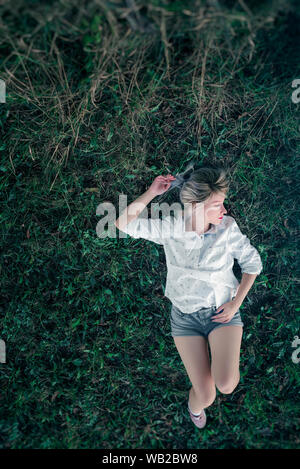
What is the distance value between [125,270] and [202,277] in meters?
1.09

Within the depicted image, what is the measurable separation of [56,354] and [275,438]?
2.85 metres

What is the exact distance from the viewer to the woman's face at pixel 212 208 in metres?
3.09

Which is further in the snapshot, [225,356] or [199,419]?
[199,419]

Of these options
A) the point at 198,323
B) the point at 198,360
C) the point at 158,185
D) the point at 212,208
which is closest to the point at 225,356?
the point at 198,360

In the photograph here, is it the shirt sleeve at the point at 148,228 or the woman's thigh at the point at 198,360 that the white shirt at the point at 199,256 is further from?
the woman's thigh at the point at 198,360

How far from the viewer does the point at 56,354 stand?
3.85 m

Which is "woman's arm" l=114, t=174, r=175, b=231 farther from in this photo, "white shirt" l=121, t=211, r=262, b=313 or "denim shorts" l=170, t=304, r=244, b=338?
"denim shorts" l=170, t=304, r=244, b=338

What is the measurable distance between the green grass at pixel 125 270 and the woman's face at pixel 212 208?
0.81m

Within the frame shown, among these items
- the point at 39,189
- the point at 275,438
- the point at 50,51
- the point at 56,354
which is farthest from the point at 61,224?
the point at 275,438

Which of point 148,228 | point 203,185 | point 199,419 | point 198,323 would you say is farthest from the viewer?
Result: point 199,419

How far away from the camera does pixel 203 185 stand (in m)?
3.06

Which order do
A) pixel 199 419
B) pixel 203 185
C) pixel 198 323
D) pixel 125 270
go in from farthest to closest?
pixel 125 270 < pixel 199 419 < pixel 198 323 < pixel 203 185

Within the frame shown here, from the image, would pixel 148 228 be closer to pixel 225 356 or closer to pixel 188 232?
pixel 188 232
